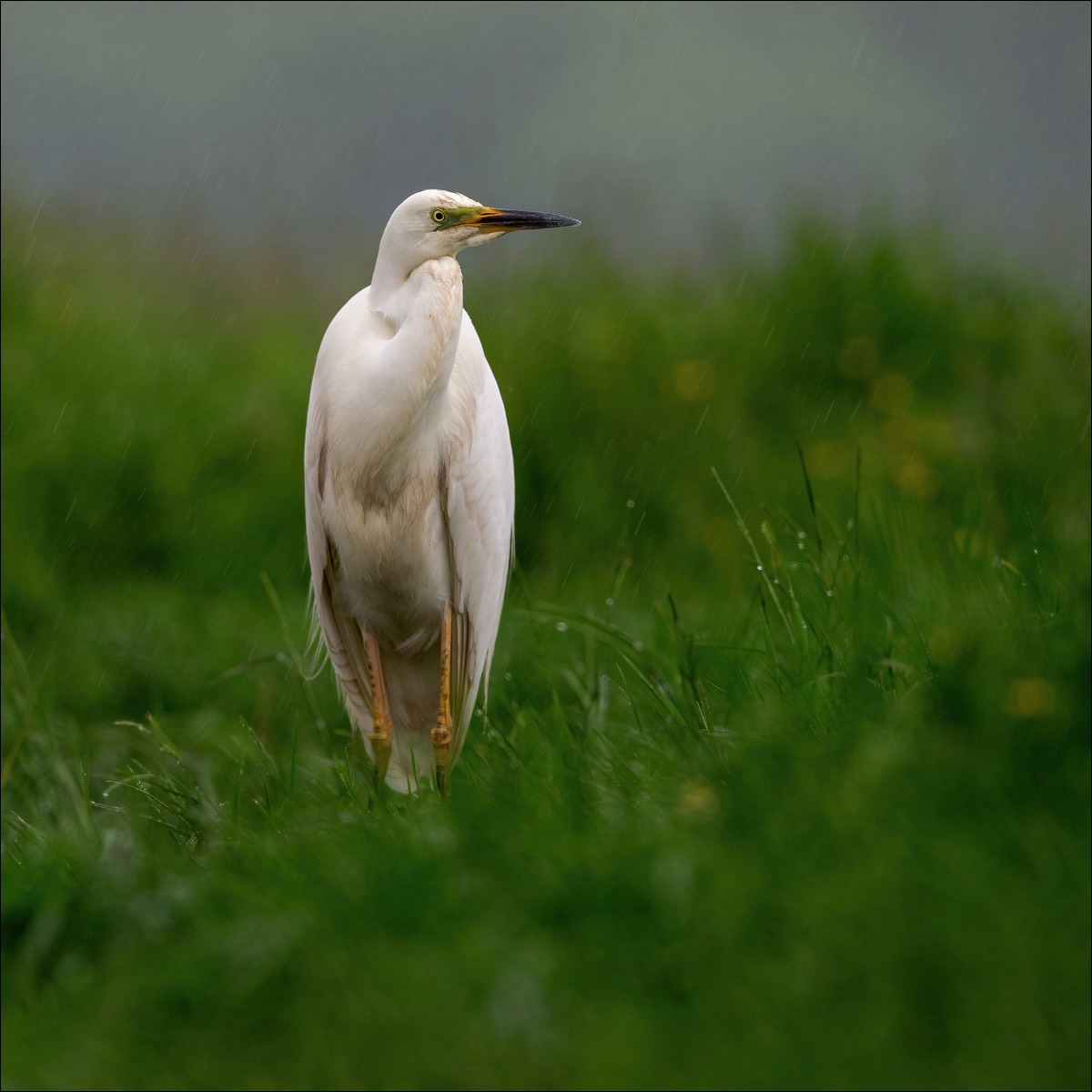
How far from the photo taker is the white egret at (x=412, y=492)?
356 centimetres

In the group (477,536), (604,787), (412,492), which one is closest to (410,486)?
(412,492)

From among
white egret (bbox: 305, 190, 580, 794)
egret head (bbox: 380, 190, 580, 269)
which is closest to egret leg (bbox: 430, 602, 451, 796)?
white egret (bbox: 305, 190, 580, 794)

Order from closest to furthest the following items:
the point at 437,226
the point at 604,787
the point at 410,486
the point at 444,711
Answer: the point at 604,787
the point at 437,226
the point at 410,486
the point at 444,711

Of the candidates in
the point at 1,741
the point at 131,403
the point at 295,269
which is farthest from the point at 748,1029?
the point at 295,269

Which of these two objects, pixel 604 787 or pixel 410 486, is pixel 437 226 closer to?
pixel 410 486

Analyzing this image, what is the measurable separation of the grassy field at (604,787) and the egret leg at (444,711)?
0.90 ft

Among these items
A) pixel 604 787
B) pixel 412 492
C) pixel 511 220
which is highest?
pixel 511 220

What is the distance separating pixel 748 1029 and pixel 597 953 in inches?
11.5

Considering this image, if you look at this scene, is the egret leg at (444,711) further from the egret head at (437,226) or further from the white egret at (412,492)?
the egret head at (437,226)

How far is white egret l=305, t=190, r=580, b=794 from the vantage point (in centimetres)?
356

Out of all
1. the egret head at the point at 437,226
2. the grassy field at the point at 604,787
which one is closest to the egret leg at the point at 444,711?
the grassy field at the point at 604,787

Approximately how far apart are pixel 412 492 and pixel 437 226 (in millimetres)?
751

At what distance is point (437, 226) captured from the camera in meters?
3.55

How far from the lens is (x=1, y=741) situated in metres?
4.61
